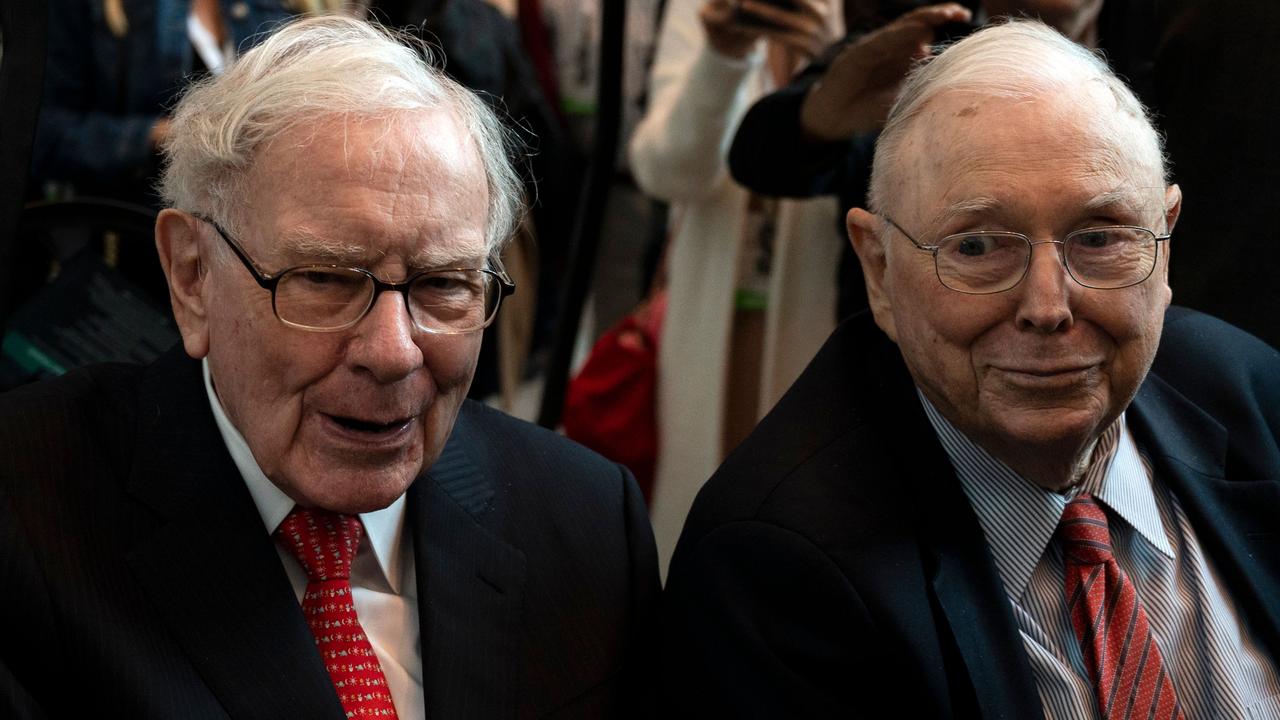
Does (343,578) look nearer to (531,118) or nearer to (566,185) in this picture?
(531,118)

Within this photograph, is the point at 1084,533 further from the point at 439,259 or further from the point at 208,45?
the point at 208,45

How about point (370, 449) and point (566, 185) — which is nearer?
point (370, 449)

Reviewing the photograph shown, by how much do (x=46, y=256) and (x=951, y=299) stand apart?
1674mm

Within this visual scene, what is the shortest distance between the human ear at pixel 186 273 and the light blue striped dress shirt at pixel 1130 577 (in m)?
0.88

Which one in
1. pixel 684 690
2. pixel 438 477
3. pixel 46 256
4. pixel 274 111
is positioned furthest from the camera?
pixel 46 256

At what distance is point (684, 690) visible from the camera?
1.59 meters

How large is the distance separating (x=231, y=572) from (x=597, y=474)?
0.51 meters

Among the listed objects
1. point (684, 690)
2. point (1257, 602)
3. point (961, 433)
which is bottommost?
point (684, 690)

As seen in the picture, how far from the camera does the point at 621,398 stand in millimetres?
2852

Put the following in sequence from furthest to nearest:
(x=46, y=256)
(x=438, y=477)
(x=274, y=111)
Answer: (x=46, y=256) < (x=438, y=477) < (x=274, y=111)

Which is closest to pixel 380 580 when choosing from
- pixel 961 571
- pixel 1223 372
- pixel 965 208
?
→ pixel 961 571

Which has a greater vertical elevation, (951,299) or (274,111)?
(274,111)

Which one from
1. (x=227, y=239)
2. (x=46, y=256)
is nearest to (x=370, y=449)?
(x=227, y=239)

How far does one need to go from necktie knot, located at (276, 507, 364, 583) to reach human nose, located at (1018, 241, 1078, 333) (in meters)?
0.82
